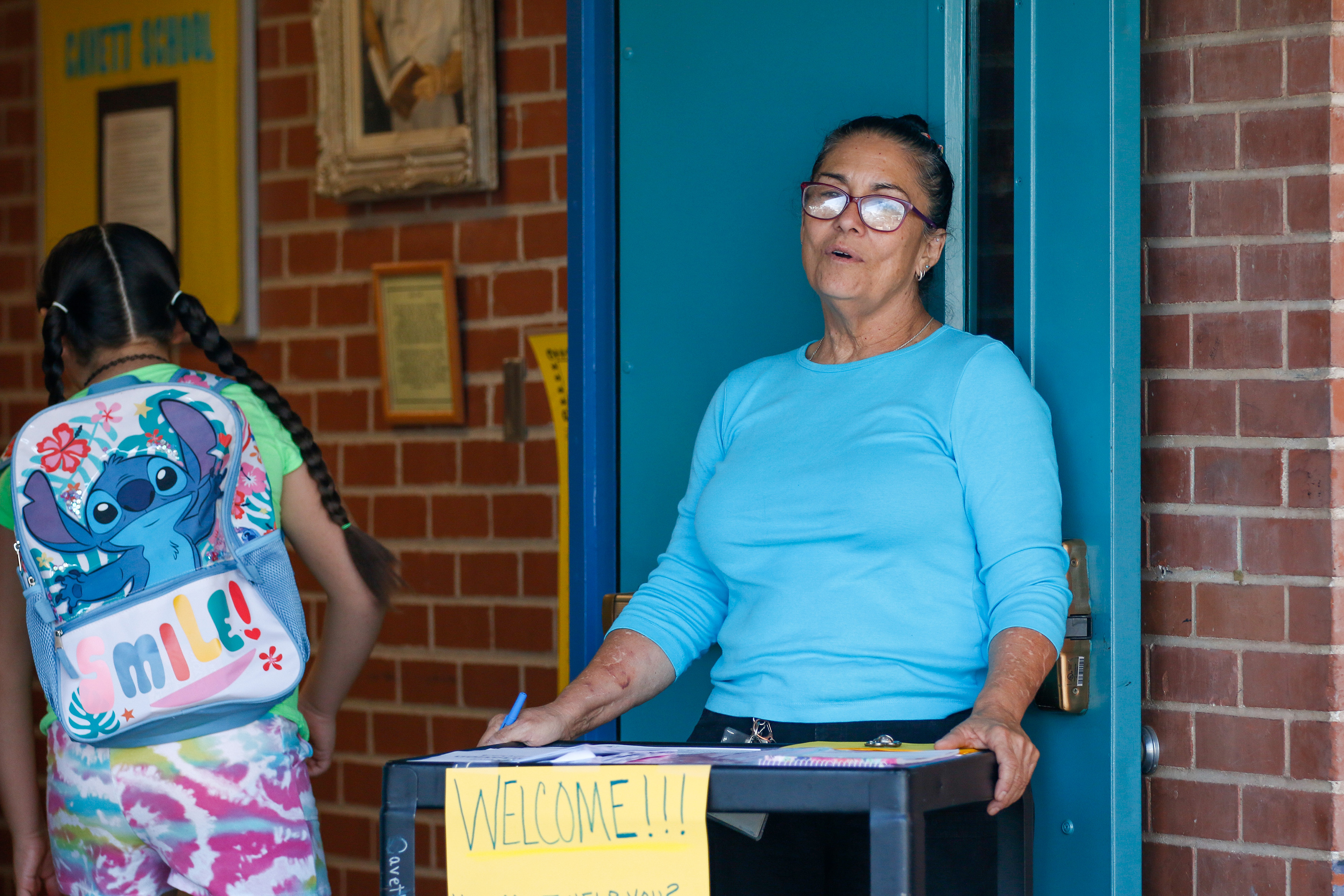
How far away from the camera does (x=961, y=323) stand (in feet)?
7.46

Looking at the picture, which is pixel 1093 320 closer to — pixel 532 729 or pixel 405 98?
pixel 532 729

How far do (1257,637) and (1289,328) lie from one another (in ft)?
→ 1.48

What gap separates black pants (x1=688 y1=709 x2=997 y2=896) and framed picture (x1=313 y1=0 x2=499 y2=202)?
201 centimetres

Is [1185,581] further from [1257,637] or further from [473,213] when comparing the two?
[473,213]

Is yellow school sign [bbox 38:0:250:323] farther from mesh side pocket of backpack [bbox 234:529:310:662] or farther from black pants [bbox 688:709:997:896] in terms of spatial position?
black pants [bbox 688:709:997:896]

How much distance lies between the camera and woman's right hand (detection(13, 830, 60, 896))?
7.64ft

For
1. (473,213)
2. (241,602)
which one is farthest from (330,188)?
(241,602)

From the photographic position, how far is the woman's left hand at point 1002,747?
161cm

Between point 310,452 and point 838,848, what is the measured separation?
1058 mm

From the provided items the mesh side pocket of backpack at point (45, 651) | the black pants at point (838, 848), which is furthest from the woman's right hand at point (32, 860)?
the black pants at point (838, 848)

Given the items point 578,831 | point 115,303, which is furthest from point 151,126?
point 578,831

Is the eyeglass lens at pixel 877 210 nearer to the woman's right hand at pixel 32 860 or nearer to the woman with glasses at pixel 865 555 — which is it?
the woman with glasses at pixel 865 555

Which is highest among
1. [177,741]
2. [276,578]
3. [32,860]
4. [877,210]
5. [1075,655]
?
[877,210]

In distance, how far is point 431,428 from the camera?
3.71m
